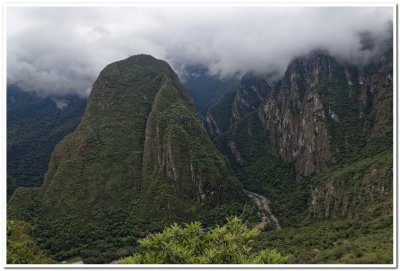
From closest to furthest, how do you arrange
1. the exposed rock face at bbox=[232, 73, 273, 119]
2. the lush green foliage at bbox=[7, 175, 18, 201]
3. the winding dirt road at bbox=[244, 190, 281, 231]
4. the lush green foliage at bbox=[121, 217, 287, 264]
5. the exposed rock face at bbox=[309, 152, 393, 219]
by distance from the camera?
the lush green foliage at bbox=[121, 217, 287, 264], the exposed rock face at bbox=[309, 152, 393, 219], the winding dirt road at bbox=[244, 190, 281, 231], the lush green foliage at bbox=[7, 175, 18, 201], the exposed rock face at bbox=[232, 73, 273, 119]

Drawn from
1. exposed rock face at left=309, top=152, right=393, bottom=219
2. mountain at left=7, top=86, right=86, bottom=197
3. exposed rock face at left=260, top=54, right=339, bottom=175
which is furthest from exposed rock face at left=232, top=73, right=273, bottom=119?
exposed rock face at left=309, top=152, right=393, bottom=219

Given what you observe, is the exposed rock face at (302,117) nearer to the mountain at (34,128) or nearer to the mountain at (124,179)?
the mountain at (124,179)

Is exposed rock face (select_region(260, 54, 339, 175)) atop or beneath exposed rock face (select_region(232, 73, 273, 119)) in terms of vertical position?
beneath

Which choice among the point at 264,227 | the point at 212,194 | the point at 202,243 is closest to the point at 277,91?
the point at 212,194

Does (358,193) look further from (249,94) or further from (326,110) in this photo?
(249,94)

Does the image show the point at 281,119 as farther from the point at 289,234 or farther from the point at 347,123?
the point at 289,234

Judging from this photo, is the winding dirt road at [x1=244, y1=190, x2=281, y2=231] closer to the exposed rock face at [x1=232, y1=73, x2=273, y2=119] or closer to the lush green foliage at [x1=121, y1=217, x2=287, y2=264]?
the lush green foliage at [x1=121, y1=217, x2=287, y2=264]

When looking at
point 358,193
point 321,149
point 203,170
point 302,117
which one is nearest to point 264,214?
point 203,170
